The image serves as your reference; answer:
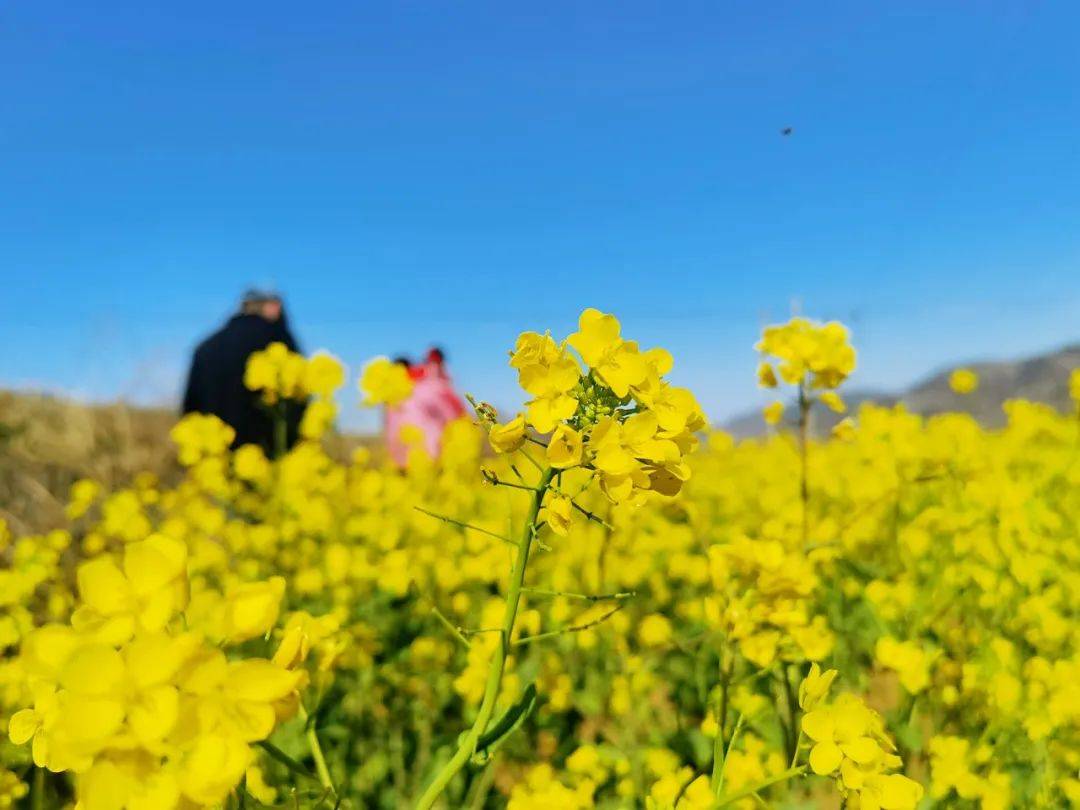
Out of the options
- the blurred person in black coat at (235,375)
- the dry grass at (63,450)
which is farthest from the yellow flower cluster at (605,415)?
the dry grass at (63,450)

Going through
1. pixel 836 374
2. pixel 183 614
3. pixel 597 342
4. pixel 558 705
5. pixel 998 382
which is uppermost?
pixel 998 382

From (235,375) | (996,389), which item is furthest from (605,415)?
(996,389)

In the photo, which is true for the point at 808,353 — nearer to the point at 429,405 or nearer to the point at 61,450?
the point at 429,405

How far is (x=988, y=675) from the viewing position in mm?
2432

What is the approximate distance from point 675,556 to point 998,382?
49.7ft

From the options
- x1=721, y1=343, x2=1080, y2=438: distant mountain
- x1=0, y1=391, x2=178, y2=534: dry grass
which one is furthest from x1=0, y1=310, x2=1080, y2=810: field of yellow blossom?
x1=721, y1=343, x2=1080, y2=438: distant mountain

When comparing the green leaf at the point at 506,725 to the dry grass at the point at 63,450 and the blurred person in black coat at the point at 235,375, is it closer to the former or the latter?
the blurred person in black coat at the point at 235,375

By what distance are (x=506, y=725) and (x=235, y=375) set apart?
19.6ft

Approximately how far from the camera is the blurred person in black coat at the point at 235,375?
21.7 ft

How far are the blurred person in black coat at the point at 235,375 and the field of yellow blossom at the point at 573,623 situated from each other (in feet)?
3.11

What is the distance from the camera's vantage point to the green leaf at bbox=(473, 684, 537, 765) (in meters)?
1.09

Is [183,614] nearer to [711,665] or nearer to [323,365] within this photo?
[711,665]

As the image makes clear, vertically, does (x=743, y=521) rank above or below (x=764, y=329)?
below

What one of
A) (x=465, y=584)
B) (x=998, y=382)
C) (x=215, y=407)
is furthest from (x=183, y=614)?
(x=998, y=382)
